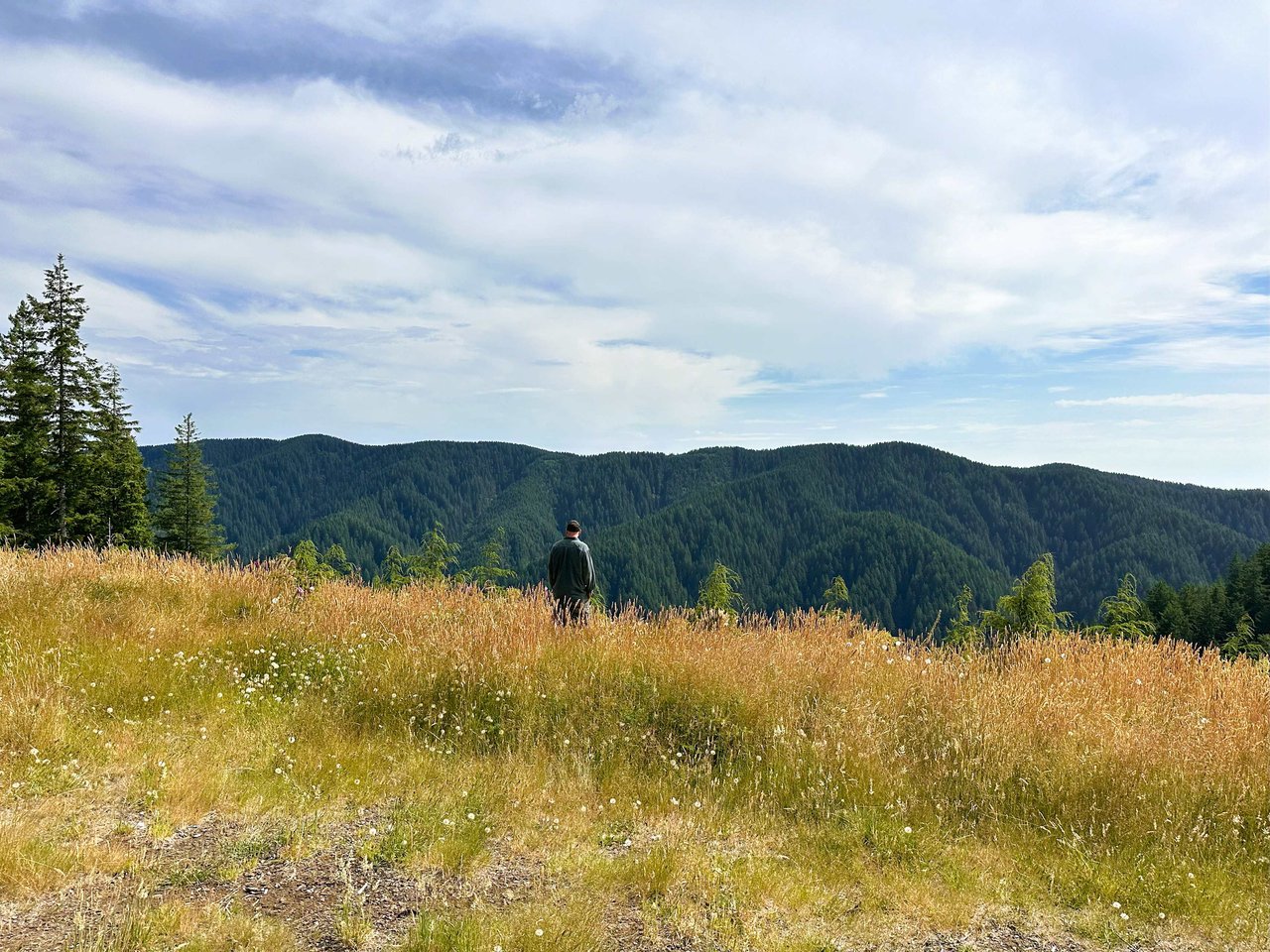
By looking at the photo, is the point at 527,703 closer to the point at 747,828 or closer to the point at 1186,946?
the point at 747,828

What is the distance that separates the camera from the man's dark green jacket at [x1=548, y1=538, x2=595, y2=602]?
9281mm

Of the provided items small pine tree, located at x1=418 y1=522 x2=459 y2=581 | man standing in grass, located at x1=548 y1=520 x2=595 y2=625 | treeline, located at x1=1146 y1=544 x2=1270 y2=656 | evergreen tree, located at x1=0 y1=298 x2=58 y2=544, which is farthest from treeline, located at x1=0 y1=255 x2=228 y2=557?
treeline, located at x1=1146 y1=544 x2=1270 y2=656

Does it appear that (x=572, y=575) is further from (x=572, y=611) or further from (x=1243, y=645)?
(x=1243, y=645)

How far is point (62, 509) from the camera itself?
32938 millimetres

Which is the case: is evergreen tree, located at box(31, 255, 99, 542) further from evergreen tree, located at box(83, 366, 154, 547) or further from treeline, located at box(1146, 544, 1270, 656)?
treeline, located at box(1146, 544, 1270, 656)

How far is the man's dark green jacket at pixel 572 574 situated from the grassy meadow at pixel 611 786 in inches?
36.1

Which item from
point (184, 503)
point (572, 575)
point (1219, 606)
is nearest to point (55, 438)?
point (184, 503)

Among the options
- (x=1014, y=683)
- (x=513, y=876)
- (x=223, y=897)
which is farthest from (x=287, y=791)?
(x=1014, y=683)

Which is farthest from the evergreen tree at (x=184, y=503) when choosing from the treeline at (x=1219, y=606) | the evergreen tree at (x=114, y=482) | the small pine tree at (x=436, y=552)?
the treeline at (x=1219, y=606)

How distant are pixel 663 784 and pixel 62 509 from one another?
39.8m

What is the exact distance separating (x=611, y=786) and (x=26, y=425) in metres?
40.8

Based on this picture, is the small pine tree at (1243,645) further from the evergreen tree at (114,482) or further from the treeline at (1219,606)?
the evergreen tree at (114,482)

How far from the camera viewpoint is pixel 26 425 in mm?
32719

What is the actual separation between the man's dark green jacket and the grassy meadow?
917 mm
